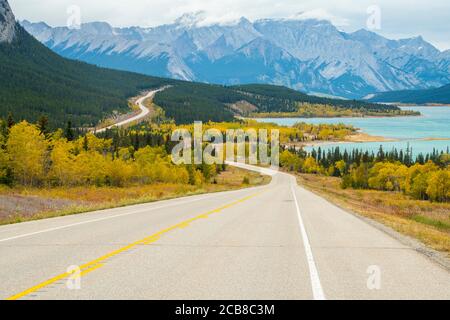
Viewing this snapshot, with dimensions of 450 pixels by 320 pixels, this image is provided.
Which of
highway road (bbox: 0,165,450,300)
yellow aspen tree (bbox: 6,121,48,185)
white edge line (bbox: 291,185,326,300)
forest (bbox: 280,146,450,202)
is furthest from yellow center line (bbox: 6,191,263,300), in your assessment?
forest (bbox: 280,146,450,202)

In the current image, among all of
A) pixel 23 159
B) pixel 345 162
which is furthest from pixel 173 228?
pixel 345 162

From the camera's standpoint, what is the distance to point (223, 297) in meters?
8.09

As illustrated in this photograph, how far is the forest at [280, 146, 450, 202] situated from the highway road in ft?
283

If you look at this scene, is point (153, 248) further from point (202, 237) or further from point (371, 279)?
point (371, 279)

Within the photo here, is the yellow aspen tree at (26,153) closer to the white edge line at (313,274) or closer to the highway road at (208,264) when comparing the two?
the highway road at (208,264)

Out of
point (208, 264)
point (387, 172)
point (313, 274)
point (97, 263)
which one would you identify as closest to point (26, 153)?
point (97, 263)

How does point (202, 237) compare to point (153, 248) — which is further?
point (202, 237)

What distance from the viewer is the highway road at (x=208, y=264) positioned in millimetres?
8516

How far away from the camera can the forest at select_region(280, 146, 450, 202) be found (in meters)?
97.2

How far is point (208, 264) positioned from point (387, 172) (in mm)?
121921

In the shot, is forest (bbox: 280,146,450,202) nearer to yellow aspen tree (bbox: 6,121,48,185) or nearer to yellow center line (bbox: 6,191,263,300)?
yellow aspen tree (bbox: 6,121,48,185)

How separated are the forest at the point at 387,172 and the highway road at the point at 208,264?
86.1 m

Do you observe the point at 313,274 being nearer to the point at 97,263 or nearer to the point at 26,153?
the point at 97,263
